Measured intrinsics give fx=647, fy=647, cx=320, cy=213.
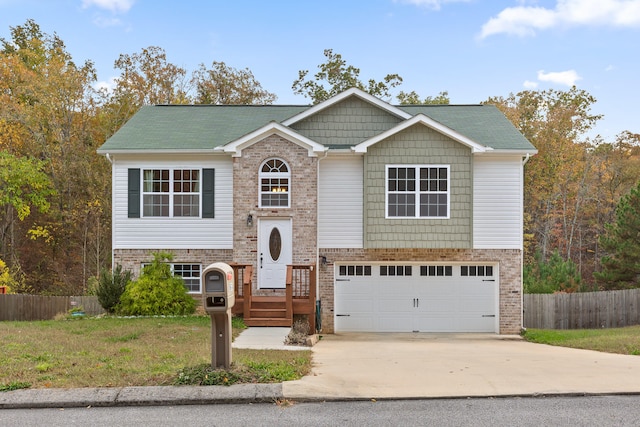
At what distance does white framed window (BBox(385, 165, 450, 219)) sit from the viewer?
17.5 metres

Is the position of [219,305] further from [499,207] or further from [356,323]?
[499,207]

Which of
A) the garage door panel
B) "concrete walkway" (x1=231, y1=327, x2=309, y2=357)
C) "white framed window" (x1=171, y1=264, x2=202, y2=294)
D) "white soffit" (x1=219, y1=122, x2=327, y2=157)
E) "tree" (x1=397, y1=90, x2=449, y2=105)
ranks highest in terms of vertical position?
"tree" (x1=397, y1=90, x2=449, y2=105)

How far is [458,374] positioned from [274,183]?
950 cm

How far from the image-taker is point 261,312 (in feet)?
51.7

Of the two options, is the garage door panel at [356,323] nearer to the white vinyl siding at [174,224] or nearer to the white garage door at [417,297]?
the white garage door at [417,297]

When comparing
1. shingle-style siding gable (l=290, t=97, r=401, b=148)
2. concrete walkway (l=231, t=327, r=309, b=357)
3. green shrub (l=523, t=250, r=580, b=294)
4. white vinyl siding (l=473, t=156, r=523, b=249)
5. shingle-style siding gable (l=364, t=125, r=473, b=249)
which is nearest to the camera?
concrete walkway (l=231, t=327, r=309, b=357)

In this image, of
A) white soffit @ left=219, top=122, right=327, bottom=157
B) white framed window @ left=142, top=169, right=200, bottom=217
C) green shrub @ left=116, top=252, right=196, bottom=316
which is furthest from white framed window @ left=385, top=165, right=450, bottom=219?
green shrub @ left=116, top=252, right=196, bottom=316

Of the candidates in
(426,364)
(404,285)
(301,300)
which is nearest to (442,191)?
(404,285)

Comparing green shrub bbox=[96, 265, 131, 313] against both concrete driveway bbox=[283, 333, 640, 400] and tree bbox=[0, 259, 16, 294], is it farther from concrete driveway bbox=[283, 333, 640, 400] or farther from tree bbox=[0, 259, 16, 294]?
tree bbox=[0, 259, 16, 294]

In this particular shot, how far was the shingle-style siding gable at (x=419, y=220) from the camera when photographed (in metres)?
17.4

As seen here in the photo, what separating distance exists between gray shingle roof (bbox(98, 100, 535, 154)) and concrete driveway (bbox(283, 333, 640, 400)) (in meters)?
7.93

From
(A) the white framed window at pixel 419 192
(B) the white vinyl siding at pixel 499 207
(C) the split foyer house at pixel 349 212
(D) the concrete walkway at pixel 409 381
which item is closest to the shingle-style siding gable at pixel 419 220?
(C) the split foyer house at pixel 349 212

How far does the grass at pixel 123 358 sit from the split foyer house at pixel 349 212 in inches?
139

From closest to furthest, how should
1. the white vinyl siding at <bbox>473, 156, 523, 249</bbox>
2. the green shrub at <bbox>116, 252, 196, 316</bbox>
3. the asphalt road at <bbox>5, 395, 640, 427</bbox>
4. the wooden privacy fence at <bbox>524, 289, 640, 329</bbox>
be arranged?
1. the asphalt road at <bbox>5, 395, 640, 427</bbox>
2. the green shrub at <bbox>116, 252, 196, 316</bbox>
3. the white vinyl siding at <bbox>473, 156, 523, 249</bbox>
4. the wooden privacy fence at <bbox>524, 289, 640, 329</bbox>
